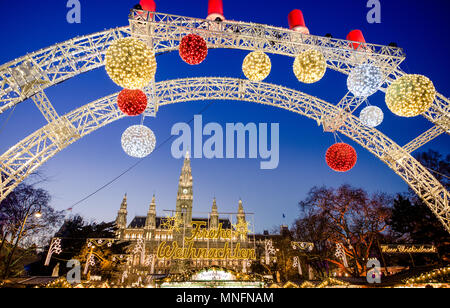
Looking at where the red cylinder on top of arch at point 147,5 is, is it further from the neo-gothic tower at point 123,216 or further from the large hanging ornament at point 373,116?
the neo-gothic tower at point 123,216

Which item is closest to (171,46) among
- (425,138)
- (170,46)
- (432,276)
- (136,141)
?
(170,46)

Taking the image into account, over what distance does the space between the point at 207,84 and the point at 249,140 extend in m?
3.15

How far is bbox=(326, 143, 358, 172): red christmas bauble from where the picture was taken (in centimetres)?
681

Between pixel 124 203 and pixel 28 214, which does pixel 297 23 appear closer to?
pixel 28 214

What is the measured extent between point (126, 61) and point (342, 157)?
6.32 meters

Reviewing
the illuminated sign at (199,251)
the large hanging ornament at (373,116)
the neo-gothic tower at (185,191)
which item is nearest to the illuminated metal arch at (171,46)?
the large hanging ornament at (373,116)

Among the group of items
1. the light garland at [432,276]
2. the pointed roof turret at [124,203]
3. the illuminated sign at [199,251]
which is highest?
the pointed roof turret at [124,203]

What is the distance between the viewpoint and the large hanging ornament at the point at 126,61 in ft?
13.1

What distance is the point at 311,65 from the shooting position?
480 cm

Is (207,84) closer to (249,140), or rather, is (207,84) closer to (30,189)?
(249,140)

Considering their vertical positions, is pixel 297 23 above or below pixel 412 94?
above

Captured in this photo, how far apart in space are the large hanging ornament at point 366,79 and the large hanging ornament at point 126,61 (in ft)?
15.2

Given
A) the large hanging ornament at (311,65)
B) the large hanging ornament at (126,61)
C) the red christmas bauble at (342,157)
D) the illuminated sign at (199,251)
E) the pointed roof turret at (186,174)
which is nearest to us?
the large hanging ornament at (126,61)
